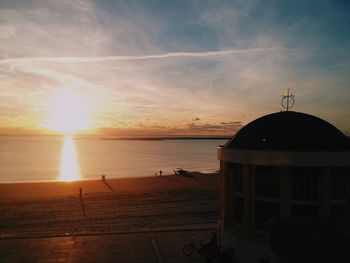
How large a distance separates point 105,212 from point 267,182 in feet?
57.2

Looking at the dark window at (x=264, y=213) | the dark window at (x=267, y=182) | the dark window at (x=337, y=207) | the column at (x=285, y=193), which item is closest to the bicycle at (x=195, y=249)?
the dark window at (x=264, y=213)

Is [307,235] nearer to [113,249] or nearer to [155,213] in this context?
[113,249]

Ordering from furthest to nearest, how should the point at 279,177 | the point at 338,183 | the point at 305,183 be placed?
1. the point at 338,183
2. the point at 279,177
3. the point at 305,183

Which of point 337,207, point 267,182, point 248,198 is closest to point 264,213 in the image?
point 248,198

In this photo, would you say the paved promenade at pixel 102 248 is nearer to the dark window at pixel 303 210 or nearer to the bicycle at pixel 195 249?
the bicycle at pixel 195 249

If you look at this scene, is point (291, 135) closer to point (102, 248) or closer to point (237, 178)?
point (237, 178)

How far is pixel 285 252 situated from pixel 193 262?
898cm

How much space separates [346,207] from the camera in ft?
36.1

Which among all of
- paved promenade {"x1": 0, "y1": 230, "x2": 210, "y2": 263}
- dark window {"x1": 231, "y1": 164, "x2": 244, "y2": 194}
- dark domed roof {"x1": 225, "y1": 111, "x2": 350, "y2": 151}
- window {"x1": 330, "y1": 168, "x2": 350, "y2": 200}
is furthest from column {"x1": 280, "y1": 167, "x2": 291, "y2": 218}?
paved promenade {"x1": 0, "y1": 230, "x2": 210, "y2": 263}

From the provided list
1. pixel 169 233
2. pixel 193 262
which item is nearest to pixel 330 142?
pixel 193 262

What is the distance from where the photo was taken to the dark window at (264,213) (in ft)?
36.1

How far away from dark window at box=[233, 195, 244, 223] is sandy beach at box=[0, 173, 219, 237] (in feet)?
23.4

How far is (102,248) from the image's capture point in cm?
1498

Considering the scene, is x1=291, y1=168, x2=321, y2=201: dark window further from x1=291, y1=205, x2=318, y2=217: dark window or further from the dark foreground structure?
x1=291, y1=205, x2=318, y2=217: dark window
